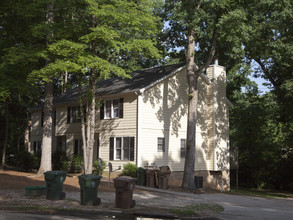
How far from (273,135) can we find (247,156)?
3.42 metres

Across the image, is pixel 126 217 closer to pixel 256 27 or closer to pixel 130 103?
pixel 130 103

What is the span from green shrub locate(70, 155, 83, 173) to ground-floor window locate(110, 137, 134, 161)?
8.97 feet

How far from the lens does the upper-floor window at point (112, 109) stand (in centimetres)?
2614

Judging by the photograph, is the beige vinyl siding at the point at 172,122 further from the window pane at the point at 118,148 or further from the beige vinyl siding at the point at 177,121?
the window pane at the point at 118,148

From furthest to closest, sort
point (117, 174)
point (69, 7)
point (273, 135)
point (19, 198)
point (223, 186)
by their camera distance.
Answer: point (273, 135) → point (223, 186) → point (117, 174) → point (69, 7) → point (19, 198)

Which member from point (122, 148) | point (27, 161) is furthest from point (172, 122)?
point (27, 161)

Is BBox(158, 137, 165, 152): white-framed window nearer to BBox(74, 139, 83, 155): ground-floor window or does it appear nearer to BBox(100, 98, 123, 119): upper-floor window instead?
BBox(100, 98, 123, 119): upper-floor window

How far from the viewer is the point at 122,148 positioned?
84.0 ft

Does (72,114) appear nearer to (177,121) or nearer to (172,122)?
(172,122)

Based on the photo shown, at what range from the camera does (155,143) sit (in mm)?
25312

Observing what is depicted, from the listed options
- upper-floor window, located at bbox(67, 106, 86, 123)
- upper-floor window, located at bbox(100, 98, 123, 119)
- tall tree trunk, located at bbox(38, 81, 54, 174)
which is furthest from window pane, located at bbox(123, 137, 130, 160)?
upper-floor window, located at bbox(67, 106, 86, 123)

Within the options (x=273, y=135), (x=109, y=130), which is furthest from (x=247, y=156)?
(x=109, y=130)

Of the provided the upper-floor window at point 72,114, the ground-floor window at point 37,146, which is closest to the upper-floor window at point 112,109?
the upper-floor window at point 72,114

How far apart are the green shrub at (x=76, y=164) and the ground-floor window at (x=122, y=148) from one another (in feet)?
8.97
